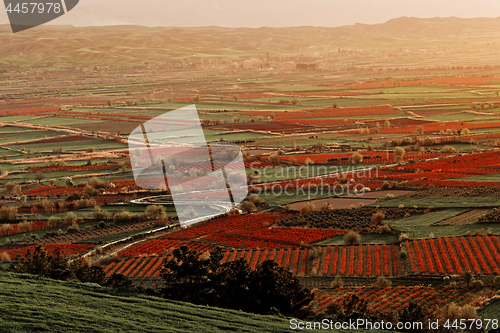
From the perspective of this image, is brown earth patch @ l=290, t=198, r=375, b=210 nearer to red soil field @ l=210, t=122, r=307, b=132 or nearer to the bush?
the bush

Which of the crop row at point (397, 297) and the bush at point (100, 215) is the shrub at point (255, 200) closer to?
the bush at point (100, 215)

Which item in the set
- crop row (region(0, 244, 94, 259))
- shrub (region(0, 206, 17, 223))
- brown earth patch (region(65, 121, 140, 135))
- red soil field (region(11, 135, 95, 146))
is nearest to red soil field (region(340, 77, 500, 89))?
brown earth patch (region(65, 121, 140, 135))

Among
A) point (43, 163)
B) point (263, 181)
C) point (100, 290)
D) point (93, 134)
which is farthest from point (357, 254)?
point (93, 134)

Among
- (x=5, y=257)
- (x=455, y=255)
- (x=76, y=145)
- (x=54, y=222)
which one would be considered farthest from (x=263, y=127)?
(x=455, y=255)

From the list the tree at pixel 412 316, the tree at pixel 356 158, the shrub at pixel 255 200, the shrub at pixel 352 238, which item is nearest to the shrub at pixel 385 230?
the shrub at pixel 352 238

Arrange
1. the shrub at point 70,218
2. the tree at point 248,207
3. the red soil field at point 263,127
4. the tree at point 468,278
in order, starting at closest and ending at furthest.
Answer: the tree at point 468,278
the shrub at point 70,218
the tree at point 248,207
the red soil field at point 263,127

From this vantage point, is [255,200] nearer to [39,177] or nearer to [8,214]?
[8,214]
